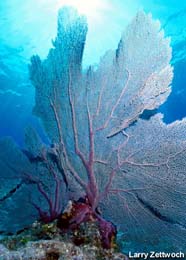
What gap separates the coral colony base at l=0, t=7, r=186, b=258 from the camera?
364cm

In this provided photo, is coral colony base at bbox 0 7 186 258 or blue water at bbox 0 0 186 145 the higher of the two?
blue water at bbox 0 0 186 145

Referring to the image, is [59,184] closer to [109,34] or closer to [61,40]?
[61,40]

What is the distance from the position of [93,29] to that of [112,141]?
51.9 ft

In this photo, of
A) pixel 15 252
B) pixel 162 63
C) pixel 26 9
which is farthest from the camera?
pixel 26 9

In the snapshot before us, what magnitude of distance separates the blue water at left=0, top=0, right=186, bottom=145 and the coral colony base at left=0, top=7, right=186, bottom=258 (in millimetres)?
9309

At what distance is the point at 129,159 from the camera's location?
12.6 feet

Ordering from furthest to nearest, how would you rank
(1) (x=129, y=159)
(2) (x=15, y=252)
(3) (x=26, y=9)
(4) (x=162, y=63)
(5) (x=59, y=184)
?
(3) (x=26, y=9)
(5) (x=59, y=184)
(1) (x=129, y=159)
(4) (x=162, y=63)
(2) (x=15, y=252)

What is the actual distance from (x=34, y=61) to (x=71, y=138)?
1.38 meters

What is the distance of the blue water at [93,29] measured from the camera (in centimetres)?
1459

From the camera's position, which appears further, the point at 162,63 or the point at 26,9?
the point at 26,9

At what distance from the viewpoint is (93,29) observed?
59.6ft

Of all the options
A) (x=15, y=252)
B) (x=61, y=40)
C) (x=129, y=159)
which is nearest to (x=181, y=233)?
(x=129, y=159)

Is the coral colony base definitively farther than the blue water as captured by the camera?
No

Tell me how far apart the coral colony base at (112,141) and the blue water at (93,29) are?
9.31 meters
